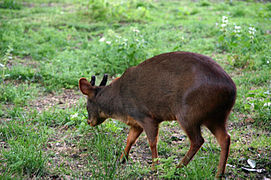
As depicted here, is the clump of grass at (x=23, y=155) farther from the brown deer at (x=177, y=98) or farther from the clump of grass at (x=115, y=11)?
the clump of grass at (x=115, y=11)

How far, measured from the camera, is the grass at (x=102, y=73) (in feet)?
13.3

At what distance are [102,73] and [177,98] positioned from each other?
12.2ft

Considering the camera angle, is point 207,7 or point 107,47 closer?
point 107,47

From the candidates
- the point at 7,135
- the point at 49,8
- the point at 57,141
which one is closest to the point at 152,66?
the point at 57,141

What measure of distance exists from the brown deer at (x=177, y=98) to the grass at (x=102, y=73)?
37 cm

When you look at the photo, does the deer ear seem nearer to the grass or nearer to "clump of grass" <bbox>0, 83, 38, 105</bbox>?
the grass

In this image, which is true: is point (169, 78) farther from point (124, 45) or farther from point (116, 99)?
point (124, 45)

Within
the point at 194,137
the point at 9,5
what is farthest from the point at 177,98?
the point at 9,5

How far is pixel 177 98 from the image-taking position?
3.70 meters

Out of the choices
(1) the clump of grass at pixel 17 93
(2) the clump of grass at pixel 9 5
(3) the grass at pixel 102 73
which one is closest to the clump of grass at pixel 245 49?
(3) the grass at pixel 102 73

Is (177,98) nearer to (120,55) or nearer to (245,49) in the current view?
(120,55)

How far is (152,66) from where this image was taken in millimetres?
4109

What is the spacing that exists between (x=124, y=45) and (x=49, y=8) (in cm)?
617

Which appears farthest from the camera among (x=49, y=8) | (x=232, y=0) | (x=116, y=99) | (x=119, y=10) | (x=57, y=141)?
(x=232, y=0)
